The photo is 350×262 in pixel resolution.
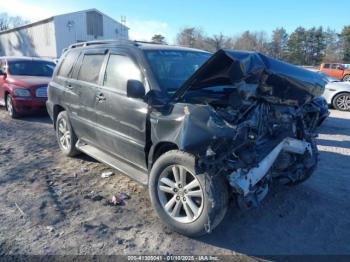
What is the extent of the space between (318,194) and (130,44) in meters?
3.21

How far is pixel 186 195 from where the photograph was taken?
3133 millimetres

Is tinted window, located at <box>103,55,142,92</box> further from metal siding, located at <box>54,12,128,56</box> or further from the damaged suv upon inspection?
metal siding, located at <box>54,12,128,56</box>

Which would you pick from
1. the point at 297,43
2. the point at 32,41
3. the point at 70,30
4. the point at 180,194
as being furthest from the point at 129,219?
the point at 297,43

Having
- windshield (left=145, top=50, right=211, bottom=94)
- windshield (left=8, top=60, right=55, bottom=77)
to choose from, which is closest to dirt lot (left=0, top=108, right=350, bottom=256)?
windshield (left=145, top=50, right=211, bottom=94)

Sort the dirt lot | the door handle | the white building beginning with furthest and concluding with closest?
the white building → the door handle → the dirt lot

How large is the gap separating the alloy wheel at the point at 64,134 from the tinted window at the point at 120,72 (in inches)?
63.9

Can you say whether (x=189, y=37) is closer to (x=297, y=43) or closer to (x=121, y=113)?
(x=297, y=43)

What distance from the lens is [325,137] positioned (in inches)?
286

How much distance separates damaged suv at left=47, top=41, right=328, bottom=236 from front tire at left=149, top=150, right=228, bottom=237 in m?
0.01

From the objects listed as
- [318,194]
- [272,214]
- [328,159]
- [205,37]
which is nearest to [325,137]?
[328,159]

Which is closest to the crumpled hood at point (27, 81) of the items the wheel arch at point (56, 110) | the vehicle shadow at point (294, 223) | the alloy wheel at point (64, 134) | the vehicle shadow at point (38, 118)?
the vehicle shadow at point (38, 118)

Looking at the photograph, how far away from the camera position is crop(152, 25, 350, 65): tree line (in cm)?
5581

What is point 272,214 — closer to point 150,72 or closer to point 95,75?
point 150,72

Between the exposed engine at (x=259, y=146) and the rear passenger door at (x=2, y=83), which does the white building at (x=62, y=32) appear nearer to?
the rear passenger door at (x=2, y=83)
